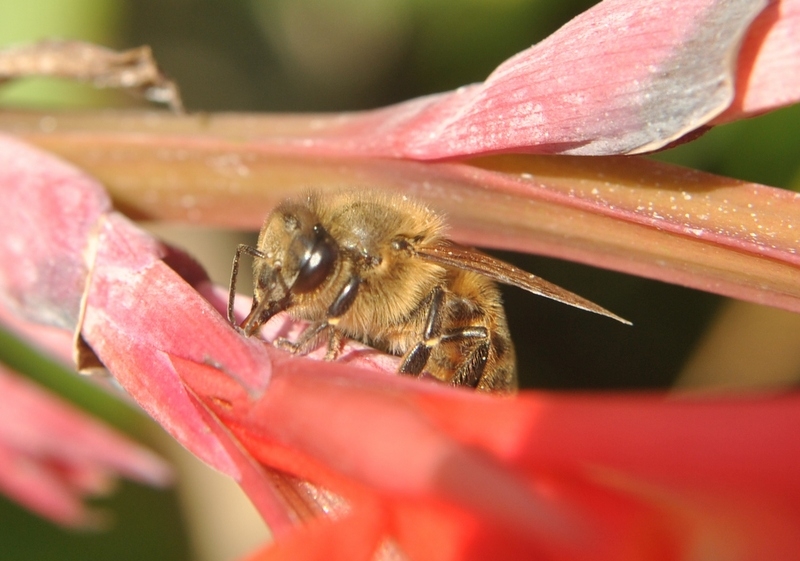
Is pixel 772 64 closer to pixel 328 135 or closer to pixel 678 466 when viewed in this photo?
pixel 678 466

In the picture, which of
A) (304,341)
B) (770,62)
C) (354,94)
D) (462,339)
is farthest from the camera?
(354,94)

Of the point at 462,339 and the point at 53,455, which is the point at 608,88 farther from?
the point at 53,455

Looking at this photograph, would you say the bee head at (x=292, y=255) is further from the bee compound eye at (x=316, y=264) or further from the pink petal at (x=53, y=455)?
the pink petal at (x=53, y=455)

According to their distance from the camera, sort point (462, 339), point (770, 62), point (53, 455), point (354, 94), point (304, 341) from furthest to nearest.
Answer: point (354, 94) → point (53, 455) → point (462, 339) → point (304, 341) → point (770, 62)

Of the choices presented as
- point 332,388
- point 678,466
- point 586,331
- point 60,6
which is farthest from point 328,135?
point 586,331

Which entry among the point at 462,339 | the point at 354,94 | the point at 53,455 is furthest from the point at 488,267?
the point at 354,94
